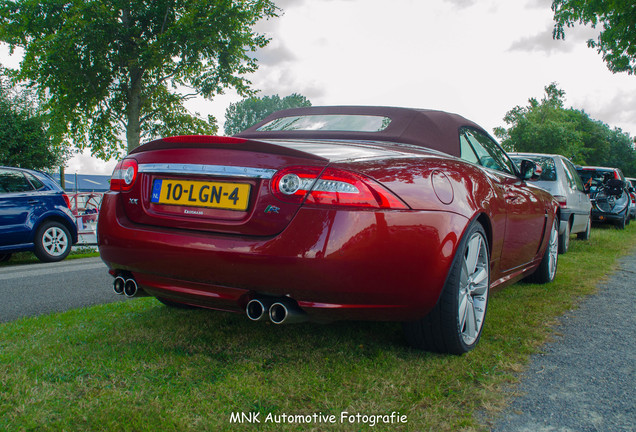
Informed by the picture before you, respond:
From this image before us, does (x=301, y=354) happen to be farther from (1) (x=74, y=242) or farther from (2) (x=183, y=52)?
(2) (x=183, y=52)

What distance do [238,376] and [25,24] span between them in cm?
2491

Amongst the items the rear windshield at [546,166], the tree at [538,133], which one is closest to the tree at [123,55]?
the rear windshield at [546,166]

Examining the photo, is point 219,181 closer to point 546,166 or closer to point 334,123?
point 334,123

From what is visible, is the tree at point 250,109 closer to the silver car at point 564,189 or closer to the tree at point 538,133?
the tree at point 538,133

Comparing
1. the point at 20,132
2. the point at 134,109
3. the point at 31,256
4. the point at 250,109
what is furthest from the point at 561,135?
the point at 250,109

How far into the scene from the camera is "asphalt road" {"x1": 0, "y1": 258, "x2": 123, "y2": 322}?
186 inches

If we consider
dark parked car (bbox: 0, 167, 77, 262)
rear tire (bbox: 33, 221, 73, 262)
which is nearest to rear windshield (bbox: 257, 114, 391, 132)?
dark parked car (bbox: 0, 167, 77, 262)

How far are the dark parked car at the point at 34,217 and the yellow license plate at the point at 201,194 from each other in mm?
6566

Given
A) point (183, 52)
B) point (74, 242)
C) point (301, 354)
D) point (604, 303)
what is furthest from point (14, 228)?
point (183, 52)

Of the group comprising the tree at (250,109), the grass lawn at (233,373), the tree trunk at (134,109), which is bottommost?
the grass lawn at (233,373)

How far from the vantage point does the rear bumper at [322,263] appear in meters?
2.43

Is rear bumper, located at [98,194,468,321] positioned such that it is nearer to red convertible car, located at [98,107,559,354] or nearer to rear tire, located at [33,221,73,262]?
red convertible car, located at [98,107,559,354]

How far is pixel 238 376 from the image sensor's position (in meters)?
2.60

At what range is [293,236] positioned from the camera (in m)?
2.45
